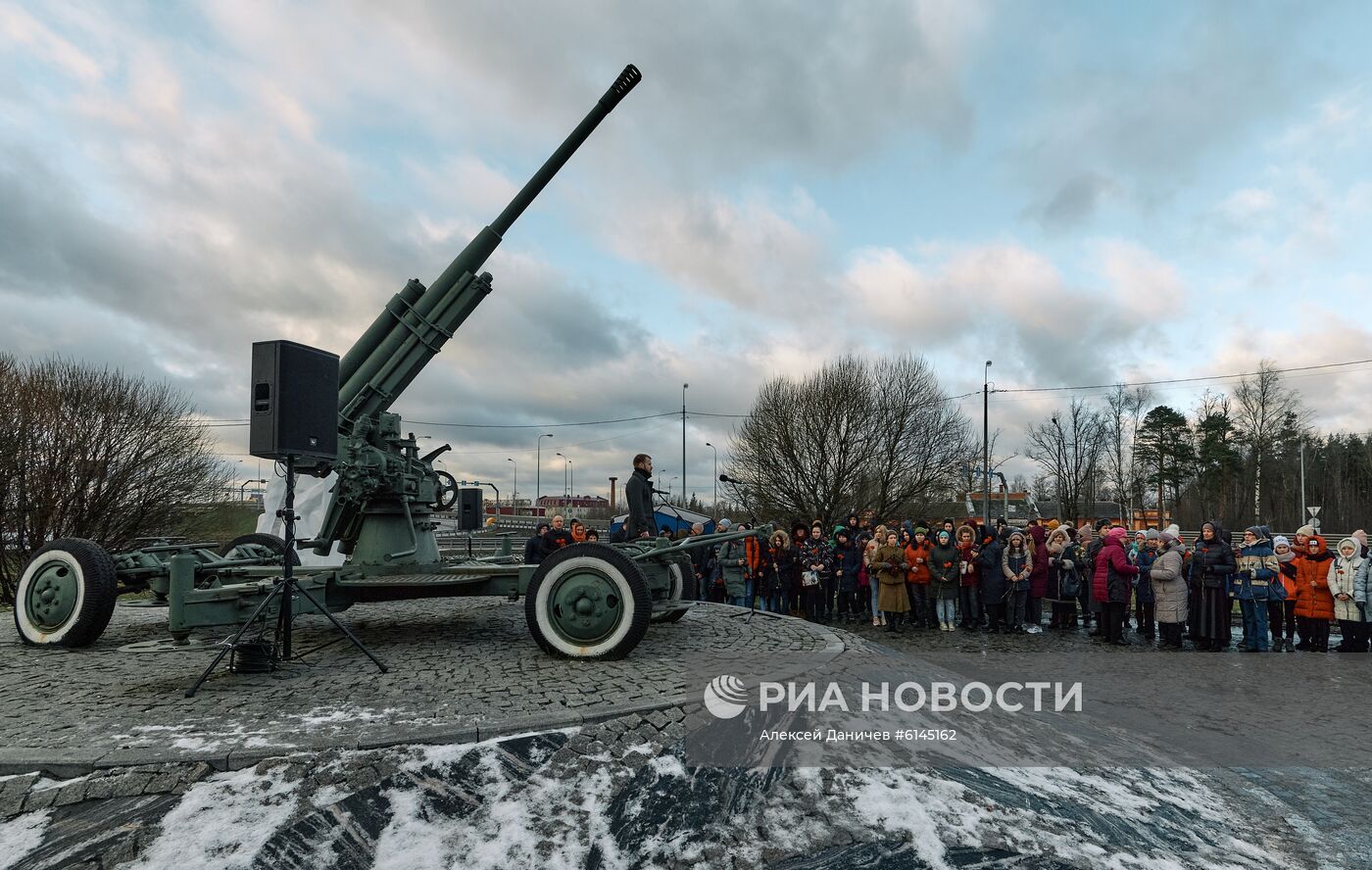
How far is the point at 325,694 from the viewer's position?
4.59m

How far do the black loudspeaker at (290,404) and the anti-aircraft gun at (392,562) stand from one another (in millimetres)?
401

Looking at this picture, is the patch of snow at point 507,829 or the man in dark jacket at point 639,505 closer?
the patch of snow at point 507,829

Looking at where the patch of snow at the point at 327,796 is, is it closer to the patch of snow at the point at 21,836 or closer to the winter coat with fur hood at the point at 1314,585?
the patch of snow at the point at 21,836

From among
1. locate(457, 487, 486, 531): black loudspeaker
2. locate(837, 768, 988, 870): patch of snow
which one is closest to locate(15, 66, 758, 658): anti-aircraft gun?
locate(457, 487, 486, 531): black loudspeaker

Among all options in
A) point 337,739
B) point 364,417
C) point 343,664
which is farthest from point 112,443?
point 337,739

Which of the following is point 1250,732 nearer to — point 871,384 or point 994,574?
point 994,574

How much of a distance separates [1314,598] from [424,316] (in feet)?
35.6

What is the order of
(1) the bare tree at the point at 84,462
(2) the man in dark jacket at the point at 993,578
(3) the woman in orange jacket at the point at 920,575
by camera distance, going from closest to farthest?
1. (2) the man in dark jacket at the point at 993,578
2. (3) the woman in orange jacket at the point at 920,575
3. (1) the bare tree at the point at 84,462

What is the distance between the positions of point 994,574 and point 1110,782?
6347 mm

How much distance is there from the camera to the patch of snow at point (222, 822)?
303 cm

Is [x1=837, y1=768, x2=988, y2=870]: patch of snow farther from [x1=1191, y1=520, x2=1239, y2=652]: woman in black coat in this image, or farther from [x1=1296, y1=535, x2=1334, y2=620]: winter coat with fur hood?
[x1=1296, y1=535, x2=1334, y2=620]: winter coat with fur hood

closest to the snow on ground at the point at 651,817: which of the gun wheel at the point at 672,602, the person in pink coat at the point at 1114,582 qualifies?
the gun wheel at the point at 672,602

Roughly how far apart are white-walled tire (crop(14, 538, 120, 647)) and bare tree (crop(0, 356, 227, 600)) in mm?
9085

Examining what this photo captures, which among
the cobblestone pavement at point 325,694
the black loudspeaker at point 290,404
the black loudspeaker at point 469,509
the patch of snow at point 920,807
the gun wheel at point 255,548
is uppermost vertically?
the black loudspeaker at point 290,404
